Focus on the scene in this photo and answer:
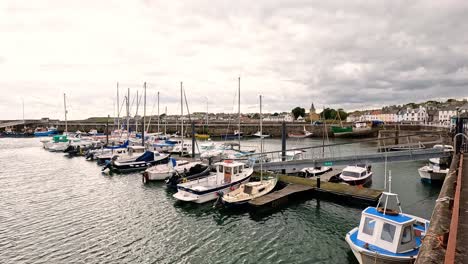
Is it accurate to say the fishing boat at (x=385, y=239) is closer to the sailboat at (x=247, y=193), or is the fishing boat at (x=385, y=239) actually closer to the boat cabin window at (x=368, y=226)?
the boat cabin window at (x=368, y=226)

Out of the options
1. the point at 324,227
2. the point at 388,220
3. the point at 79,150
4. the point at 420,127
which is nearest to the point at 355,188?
the point at 324,227

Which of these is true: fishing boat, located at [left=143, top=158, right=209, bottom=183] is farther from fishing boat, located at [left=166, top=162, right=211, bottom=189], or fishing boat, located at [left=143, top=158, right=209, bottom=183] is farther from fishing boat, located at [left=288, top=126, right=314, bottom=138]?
fishing boat, located at [left=288, top=126, right=314, bottom=138]

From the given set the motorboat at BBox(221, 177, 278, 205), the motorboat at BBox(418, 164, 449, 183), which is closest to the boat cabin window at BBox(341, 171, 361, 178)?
the motorboat at BBox(418, 164, 449, 183)

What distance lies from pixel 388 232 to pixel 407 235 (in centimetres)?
83

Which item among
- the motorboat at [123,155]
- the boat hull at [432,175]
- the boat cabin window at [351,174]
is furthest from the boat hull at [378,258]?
the motorboat at [123,155]

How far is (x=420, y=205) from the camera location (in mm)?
21766

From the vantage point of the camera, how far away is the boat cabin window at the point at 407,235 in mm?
11437

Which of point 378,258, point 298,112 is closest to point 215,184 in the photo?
point 378,258

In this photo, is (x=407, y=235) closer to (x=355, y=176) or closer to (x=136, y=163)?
(x=355, y=176)

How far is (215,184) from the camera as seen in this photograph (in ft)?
79.0

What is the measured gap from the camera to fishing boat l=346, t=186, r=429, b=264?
11031mm

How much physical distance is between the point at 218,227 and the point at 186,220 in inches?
107

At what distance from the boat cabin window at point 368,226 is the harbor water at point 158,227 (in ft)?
6.85

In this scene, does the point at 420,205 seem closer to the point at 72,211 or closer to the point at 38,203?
the point at 72,211
